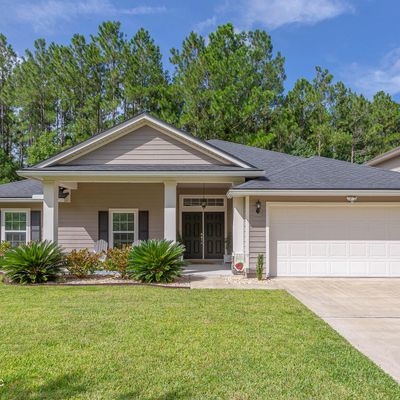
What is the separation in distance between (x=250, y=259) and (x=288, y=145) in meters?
16.1

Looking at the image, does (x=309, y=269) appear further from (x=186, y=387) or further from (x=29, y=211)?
(x=29, y=211)

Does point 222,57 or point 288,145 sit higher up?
point 222,57

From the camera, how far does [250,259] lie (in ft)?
31.7

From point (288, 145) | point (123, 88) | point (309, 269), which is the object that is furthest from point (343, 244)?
point (123, 88)

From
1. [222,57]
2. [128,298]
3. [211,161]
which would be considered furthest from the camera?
[222,57]

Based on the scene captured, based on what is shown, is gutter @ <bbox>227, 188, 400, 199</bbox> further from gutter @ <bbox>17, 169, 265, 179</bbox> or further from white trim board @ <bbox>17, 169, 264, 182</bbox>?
gutter @ <bbox>17, 169, 265, 179</bbox>

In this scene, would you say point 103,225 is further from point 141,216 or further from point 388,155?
point 388,155

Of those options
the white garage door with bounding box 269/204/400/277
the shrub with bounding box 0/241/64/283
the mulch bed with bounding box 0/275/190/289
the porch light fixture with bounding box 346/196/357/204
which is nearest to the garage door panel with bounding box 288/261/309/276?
the white garage door with bounding box 269/204/400/277

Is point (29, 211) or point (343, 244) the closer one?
point (343, 244)

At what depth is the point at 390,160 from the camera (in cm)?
1680

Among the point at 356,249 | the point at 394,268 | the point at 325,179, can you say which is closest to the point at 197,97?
the point at 325,179

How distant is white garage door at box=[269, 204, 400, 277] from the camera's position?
9.77 m

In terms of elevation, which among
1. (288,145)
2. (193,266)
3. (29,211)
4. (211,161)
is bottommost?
(193,266)

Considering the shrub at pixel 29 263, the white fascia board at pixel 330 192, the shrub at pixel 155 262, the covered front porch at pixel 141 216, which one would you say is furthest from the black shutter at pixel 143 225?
the white fascia board at pixel 330 192
